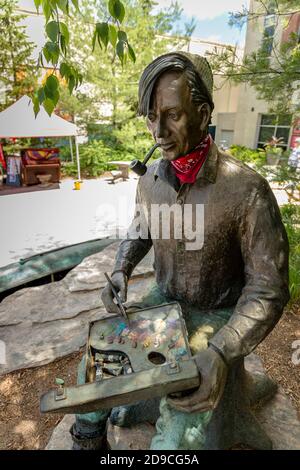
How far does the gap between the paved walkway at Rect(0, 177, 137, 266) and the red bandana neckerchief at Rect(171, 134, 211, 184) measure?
13.7 feet

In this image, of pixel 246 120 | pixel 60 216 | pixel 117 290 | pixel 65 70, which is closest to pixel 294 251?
pixel 117 290

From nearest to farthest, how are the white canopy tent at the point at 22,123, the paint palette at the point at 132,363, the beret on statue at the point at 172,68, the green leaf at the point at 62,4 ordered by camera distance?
the paint palette at the point at 132,363
the beret on statue at the point at 172,68
the green leaf at the point at 62,4
the white canopy tent at the point at 22,123

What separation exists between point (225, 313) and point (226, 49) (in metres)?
2.91

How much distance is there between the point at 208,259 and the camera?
147 cm

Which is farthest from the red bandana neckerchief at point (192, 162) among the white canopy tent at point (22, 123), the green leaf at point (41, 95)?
the white canopy tent at point (22, 123)

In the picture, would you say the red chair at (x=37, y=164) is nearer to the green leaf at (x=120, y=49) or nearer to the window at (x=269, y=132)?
the green leaf at (x=120, y=49)

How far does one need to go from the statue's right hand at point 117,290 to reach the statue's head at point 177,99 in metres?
0.67

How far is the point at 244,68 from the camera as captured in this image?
11.1 feet

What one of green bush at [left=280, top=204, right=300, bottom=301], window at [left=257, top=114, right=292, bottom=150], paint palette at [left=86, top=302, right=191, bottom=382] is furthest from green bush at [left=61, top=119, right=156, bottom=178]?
paint palette at [left=86, top=302, right=191, bottom=382]

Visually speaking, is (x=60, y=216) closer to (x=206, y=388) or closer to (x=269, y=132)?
(x=206, y=388)

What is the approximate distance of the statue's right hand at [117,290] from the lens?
5.11ft

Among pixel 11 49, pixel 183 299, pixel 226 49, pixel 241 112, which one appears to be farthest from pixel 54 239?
pixel 241 112

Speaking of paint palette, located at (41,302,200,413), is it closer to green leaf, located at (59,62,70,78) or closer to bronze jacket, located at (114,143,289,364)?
bronze jacket, located at (114,143,289,364)

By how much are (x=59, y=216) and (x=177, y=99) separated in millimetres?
6733
